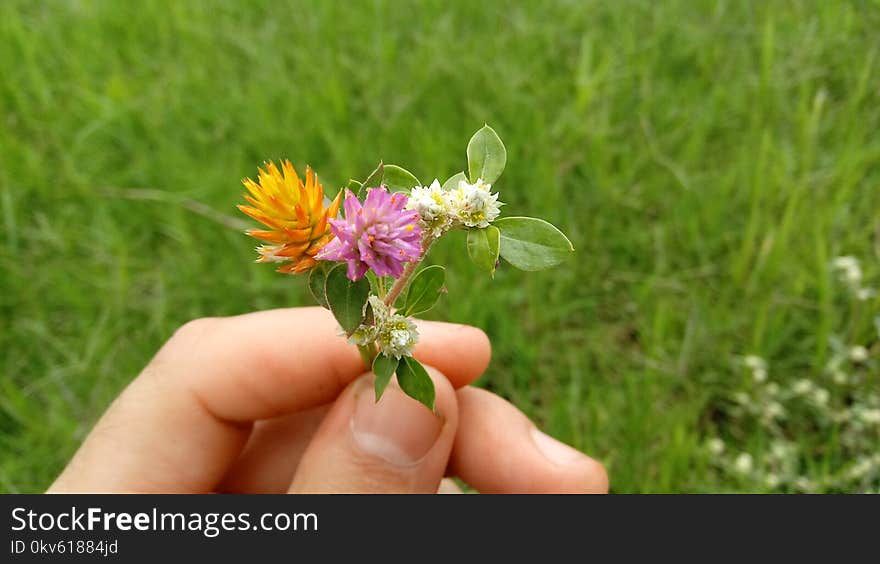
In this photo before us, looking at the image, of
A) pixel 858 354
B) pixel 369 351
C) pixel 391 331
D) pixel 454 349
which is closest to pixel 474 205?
pixel 391 331

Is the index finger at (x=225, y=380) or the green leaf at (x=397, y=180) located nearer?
the green leaf at (x=397, y=180)

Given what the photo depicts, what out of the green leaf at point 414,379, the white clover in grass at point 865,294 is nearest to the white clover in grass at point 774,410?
the white clover in grass at point 865,294

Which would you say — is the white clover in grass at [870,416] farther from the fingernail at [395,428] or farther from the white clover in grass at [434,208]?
the white clover in grass at [434,208]

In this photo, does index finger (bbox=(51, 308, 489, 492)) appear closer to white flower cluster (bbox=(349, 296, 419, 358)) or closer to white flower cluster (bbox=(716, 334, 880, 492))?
white flower cluster (bbox=(349, 296, 419, 358))

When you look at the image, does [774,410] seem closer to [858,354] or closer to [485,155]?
[858,354]


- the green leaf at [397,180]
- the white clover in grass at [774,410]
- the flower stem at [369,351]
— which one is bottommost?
the white clover in grass at [774,410]

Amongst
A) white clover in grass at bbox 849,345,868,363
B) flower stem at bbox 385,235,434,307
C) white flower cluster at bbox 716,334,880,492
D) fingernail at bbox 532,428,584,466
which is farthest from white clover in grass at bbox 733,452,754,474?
flower stem at bbox 385,235,434,307

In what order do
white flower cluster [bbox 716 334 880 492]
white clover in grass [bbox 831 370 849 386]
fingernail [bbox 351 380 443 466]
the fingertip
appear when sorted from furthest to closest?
white clover in grass [bbox 831 370 849 386] → white flower cluster [bbox 716 334 880 492] → the fingertip → fingernail [bbox 351 380 443 466]
